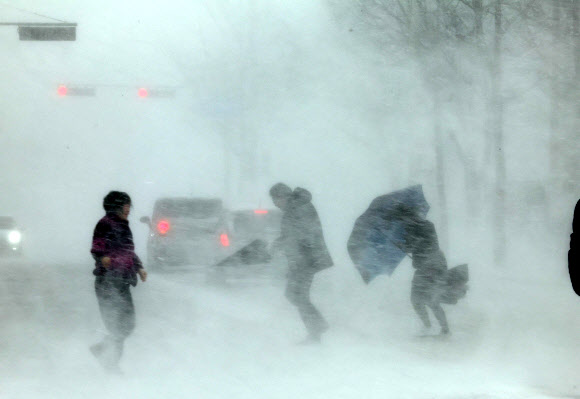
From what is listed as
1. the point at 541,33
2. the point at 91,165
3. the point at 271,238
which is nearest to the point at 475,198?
the point at 541,33

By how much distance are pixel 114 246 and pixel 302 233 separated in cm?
180

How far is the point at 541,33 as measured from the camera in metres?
15.6

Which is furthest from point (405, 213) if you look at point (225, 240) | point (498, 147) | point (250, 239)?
point (498, 147)

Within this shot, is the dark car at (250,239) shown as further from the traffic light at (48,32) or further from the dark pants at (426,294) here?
the dark pants at (426,294)

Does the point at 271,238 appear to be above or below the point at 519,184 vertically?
below

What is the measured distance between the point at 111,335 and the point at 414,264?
286 centimetres

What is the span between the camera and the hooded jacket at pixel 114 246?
6.52 metres

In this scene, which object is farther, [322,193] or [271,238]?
[322,193]

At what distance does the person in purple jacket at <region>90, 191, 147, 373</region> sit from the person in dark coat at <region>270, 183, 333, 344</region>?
4.84 ft

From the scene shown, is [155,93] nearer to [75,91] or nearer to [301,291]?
[75,91]

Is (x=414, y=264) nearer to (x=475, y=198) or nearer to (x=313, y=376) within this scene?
(x=313, y=376)

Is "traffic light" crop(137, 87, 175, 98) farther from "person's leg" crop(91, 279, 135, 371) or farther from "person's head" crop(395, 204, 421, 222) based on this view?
"person's leg" crop(91, 279, 135, 371)

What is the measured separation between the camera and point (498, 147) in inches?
671

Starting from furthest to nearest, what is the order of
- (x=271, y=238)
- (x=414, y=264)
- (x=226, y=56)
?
(x=226, y=56), (x=271, y=238), (x=414, y=264)
